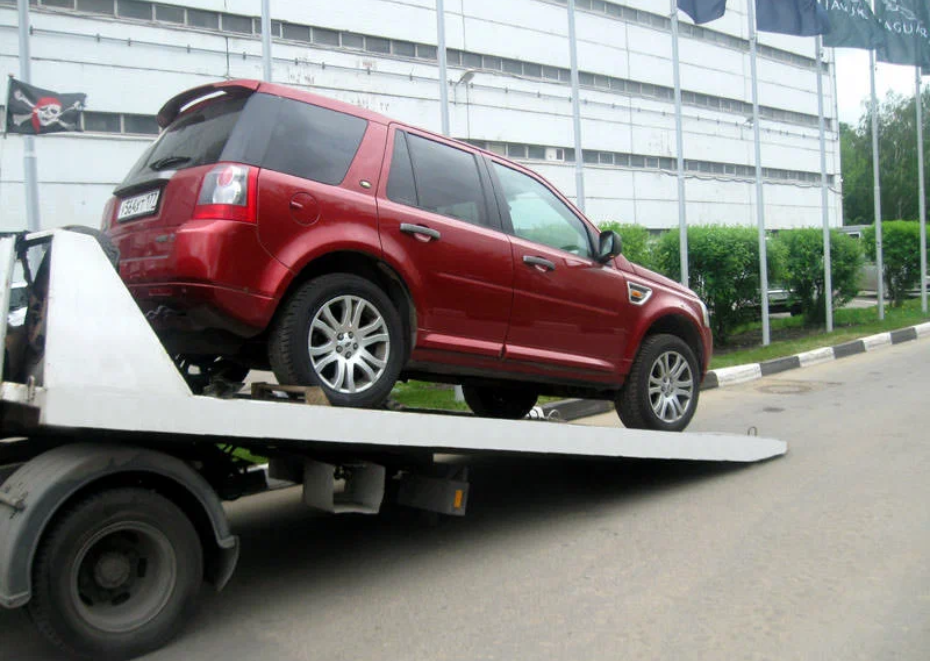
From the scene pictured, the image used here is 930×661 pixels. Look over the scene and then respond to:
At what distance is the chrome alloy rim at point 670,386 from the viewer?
5.80 metres

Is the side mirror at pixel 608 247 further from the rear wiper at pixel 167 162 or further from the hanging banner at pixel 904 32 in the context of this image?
the hanging banner at pixel 904 32

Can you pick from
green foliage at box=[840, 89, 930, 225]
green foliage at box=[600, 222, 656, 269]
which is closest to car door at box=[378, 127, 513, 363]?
green foliage at box=[600, 222, 656, 269]

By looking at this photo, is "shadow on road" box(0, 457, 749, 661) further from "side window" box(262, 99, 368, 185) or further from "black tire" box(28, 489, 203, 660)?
"side window" box(262, 99, 368, 185)

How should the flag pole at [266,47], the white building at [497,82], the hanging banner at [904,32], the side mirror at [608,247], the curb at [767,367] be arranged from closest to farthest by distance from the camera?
the side mirror at [608,247]
the flag pole at [266,47]
the curb at [767,367]
the white building at [497,82]
the hanging banner at [904,32]

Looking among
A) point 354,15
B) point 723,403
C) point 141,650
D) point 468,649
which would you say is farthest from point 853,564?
point 354,15

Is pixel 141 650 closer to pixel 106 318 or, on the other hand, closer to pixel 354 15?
pixel 106 318

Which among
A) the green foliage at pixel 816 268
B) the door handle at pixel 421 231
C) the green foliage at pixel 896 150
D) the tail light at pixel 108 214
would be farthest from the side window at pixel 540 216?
the green foliage at pixel 896 150

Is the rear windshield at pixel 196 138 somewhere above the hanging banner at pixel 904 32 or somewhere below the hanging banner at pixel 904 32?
below

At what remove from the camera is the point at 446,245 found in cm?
432

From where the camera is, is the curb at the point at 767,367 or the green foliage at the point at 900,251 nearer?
the curb at the point at 767,367

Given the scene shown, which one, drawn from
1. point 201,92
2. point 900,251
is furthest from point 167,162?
point 900,251

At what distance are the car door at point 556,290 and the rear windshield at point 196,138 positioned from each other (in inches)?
66.8

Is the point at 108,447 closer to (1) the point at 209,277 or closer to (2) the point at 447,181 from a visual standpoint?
(1) the point at 209,277

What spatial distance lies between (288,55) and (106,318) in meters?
18.1
